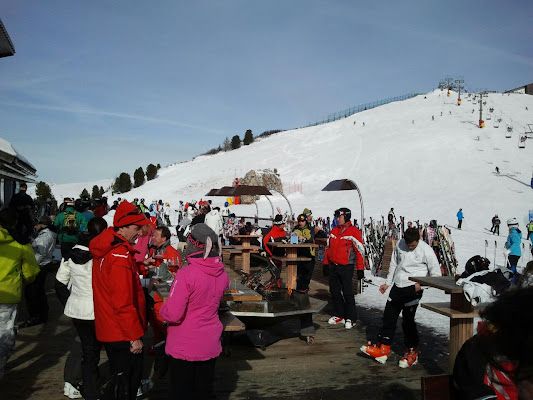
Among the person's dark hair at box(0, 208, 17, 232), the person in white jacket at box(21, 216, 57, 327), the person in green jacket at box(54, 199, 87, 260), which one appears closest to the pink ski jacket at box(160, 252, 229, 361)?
the person's dark hair at box(0, 208, 17, 232)

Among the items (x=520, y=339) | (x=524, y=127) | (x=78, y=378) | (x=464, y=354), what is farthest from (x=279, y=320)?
(x=524, y=127)

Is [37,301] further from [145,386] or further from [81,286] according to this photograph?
[81,286]

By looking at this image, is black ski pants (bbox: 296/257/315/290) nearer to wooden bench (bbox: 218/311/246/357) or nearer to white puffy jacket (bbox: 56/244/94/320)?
wooden bench (bbox: 218/311/246/357)

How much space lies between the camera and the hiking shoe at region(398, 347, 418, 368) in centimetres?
562

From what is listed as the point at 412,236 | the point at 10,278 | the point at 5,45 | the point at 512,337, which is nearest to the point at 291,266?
the point at 412,236

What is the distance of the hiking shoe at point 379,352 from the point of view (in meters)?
5.76

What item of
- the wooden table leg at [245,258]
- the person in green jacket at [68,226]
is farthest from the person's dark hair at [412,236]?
the wooden table leg at [245,258]

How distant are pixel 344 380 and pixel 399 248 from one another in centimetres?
187

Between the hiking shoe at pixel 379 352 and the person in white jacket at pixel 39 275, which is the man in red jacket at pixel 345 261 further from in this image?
the person in white jacket at pixel 39 275

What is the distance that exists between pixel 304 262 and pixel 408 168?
37.9 m

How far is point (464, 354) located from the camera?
2.35 meters

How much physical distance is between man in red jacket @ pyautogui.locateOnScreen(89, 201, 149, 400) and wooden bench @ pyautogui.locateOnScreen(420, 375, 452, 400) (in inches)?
85.8

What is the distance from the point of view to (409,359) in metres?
5.66

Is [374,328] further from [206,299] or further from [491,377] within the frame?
[491,377]
